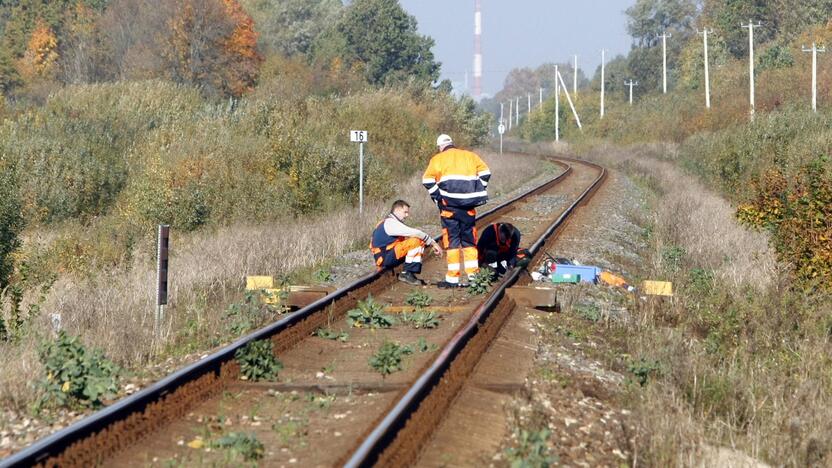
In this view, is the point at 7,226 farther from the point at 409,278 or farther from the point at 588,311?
the point at 588,311

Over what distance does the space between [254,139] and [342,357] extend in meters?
19.5

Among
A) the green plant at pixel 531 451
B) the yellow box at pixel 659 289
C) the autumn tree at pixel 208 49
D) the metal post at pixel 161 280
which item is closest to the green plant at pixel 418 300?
the yellow box at pixel 659 289

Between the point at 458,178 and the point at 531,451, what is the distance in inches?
274

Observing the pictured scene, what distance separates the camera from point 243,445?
22.2 feet

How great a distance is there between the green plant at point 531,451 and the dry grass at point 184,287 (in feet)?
11.3

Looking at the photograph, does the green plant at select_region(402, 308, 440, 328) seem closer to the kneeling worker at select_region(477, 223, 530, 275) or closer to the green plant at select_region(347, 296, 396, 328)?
the green plant at select_region(347, 296, 396, 328)

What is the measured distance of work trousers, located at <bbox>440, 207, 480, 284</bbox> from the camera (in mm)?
13602

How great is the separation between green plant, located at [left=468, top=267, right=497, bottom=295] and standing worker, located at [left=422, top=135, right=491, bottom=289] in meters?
0.09

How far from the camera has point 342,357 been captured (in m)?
9.98

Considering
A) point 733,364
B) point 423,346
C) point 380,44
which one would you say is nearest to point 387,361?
point 423,346

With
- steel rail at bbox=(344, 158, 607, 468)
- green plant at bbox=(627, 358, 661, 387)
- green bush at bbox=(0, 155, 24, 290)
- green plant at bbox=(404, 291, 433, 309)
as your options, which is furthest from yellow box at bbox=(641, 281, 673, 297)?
green bush at bbox=(0, 155, 24, 290)

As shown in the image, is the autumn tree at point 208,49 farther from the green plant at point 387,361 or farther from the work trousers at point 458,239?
the green plant at point 387,361

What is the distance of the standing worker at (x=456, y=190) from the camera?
44.0 ft

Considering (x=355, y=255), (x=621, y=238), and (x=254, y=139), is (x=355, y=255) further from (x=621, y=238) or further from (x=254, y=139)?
(x=254, y=139)
